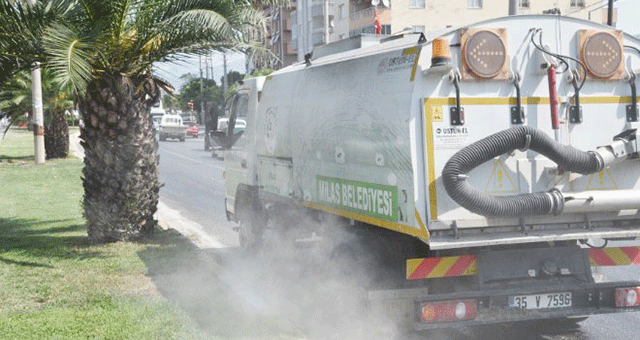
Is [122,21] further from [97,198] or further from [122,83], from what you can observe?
[97,198]

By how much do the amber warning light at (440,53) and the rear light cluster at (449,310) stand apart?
186 centimetres

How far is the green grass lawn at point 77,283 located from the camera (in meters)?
7.02

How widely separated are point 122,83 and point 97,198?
171 cm

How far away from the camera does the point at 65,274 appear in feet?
31.5

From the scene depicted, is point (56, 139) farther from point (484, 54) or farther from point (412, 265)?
point (484, 54)

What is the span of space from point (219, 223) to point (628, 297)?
9926 mm

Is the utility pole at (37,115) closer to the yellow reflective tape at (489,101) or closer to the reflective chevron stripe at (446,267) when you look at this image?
the reflective chevron stripe at (446,267)

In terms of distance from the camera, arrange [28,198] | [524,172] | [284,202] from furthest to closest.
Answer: [28,198] < [284,202] < [524,172]

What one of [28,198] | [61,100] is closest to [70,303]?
[28,198]

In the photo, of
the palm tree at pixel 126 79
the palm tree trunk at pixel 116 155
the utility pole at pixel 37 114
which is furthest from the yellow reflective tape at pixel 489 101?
the utility pole at pixel 37 114

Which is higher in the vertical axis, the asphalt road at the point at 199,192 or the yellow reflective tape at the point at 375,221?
the yellow reflective tape at the point at 375,221

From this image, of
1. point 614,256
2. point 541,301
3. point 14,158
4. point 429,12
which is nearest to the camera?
point 541,301

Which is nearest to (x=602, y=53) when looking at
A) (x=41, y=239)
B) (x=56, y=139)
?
(x=41, y=239)

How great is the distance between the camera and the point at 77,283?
9070 millimetres
